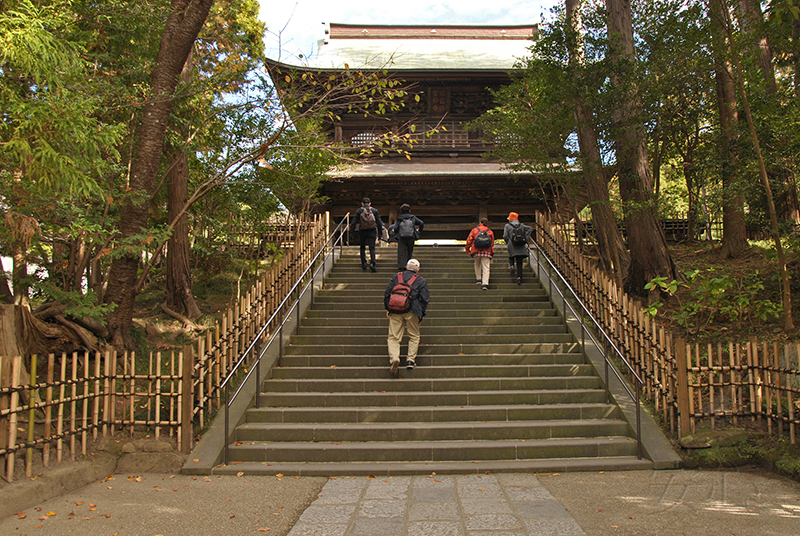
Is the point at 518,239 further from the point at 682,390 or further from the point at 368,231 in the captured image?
the point at 682,390

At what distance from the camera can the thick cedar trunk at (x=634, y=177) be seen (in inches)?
309

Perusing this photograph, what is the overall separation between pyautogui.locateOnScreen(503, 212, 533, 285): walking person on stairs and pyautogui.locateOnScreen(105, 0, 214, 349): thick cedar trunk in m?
5.85

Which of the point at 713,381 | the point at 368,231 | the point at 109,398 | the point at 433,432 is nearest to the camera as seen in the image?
the point at 109,398

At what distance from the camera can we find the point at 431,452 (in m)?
5.12

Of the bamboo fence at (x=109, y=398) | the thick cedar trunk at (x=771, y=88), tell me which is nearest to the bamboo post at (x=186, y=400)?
the bamboo fence at (x=109, y=398)

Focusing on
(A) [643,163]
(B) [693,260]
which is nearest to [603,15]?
(A) [643,163]

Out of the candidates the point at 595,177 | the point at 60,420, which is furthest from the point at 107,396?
the point at 595,177

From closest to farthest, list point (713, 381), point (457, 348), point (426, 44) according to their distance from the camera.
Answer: point (713, 381), point (457, 348), point (426, 44)

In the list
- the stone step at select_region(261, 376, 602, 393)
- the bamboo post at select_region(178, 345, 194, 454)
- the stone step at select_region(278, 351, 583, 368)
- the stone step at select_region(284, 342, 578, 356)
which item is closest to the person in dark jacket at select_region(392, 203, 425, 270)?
the stone step at select_region(284, 342, 578, 356)

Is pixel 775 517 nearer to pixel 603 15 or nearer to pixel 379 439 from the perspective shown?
pixel 379 439

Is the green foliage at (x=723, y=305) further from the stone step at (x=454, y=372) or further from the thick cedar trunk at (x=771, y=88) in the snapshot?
the stone step at (x=454, y=372)

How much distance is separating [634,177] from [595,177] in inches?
28.2

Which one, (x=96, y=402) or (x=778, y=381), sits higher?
(x=778, y=381)

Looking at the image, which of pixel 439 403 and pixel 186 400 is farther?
pixel 439 403
